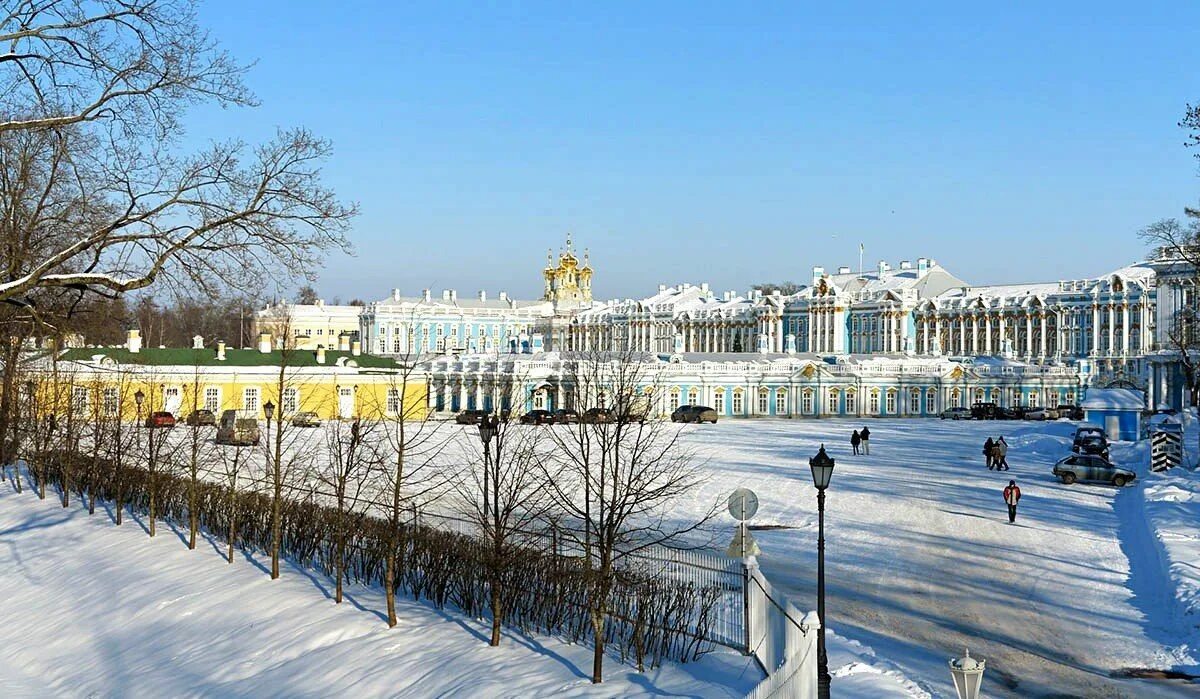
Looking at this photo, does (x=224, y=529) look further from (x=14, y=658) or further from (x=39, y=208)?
(x=39, y=208)

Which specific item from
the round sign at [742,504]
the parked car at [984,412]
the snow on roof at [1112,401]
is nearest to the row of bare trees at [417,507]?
the round sign at [742,504]

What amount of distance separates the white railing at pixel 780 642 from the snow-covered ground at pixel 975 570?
0.86 meters

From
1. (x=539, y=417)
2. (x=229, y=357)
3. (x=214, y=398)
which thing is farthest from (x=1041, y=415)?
(x=214, y=398)

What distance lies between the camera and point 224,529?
65.4ft

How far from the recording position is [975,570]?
1884 cm

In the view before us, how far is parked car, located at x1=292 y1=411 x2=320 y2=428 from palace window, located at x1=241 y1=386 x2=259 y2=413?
1.61 m

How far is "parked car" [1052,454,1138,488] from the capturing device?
30516mm

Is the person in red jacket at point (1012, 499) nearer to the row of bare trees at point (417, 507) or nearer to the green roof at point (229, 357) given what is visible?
the row of bare trees at point (417, 507)

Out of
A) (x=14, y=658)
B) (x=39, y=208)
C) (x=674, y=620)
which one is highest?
(x=39, y=208)

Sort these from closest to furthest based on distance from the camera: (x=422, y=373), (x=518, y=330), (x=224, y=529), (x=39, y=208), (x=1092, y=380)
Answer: (x=39, y=208) → (x=224, y=529) → (x=422, y=373) → (x=1092, y=380) → (x=518, y=330)

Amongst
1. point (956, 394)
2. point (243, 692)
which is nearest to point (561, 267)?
point (956, 394)

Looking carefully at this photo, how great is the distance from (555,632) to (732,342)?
84.1 meters

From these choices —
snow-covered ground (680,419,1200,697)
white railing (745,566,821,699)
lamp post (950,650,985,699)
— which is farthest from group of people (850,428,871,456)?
lamp post (950,650,985,699)

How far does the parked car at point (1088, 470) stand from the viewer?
30.5 metres
